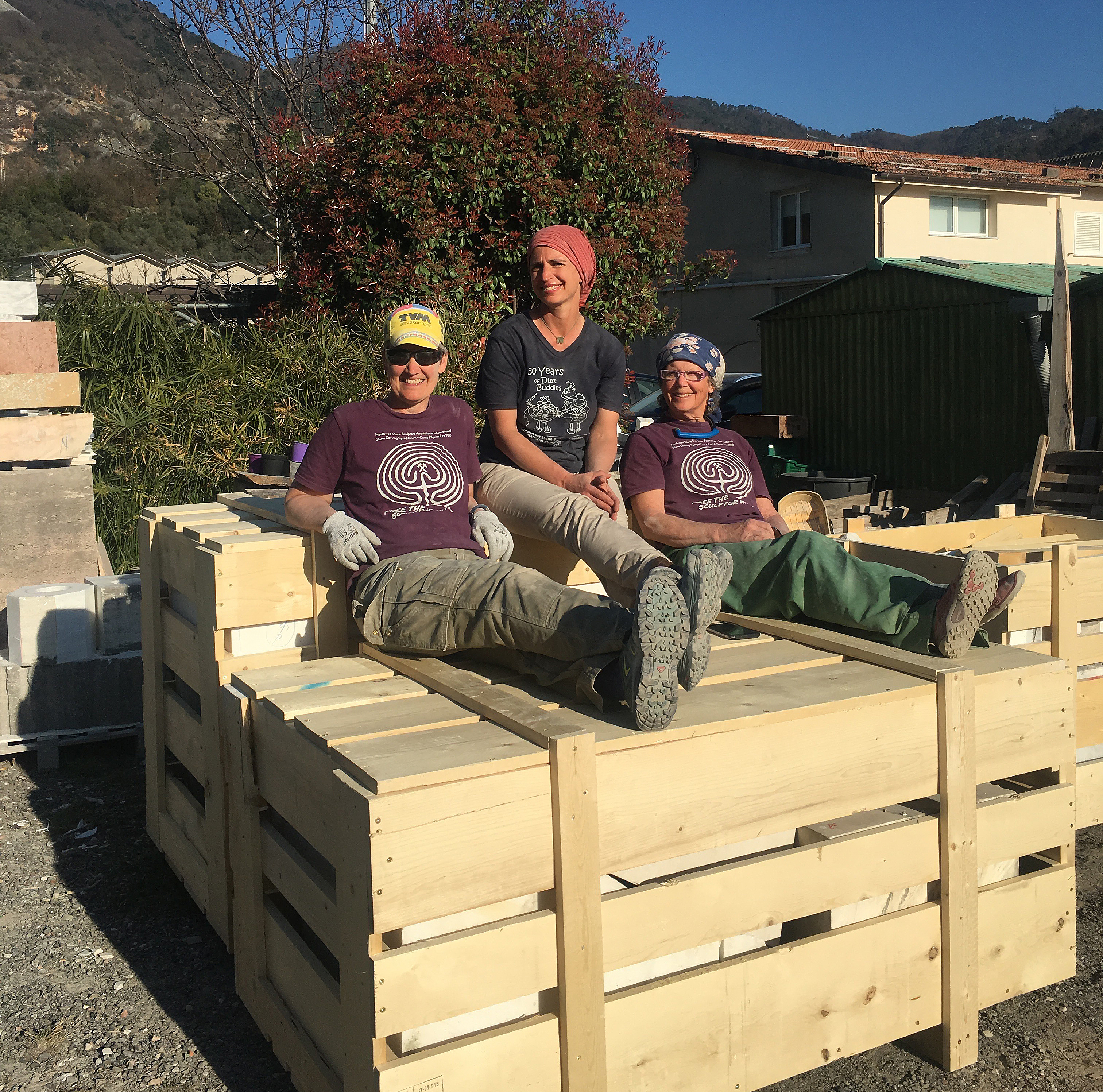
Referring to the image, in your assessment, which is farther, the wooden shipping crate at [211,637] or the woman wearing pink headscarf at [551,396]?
the woman wearing pink headscarf at [551,396]

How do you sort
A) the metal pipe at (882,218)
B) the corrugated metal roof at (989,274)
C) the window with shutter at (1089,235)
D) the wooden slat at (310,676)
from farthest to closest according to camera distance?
1. the window with shutter at (1089,235)
2. the metal pipe at (882,218)
3. the corrugated metal roof at (989,274)
4. the wooden slat at (310,676)

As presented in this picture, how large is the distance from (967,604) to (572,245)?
2.22 metres

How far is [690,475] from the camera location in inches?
160

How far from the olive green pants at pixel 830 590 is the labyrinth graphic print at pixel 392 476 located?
87 centimetres

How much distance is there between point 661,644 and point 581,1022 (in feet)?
2.79

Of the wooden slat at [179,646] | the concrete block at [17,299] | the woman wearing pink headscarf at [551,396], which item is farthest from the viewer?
the concrete block at [17,299]

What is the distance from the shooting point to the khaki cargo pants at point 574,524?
3.52 metres

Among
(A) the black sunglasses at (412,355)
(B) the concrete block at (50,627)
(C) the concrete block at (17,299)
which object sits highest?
(C) the concrete block at (17,299)

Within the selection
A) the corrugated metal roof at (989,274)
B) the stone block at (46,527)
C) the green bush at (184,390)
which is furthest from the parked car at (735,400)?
the stone block at (46,527)

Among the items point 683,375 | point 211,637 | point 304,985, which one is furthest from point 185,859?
point 683,375

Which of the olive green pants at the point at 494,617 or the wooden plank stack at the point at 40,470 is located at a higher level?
the wooden plank stack at the point at 40,470

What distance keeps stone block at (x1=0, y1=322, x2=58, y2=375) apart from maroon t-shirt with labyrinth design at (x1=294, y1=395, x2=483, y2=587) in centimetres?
376

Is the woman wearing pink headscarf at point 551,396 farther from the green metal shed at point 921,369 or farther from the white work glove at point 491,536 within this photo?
the green metal shed at point 921,369

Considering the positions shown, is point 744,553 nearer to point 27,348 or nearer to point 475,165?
point 27,348
